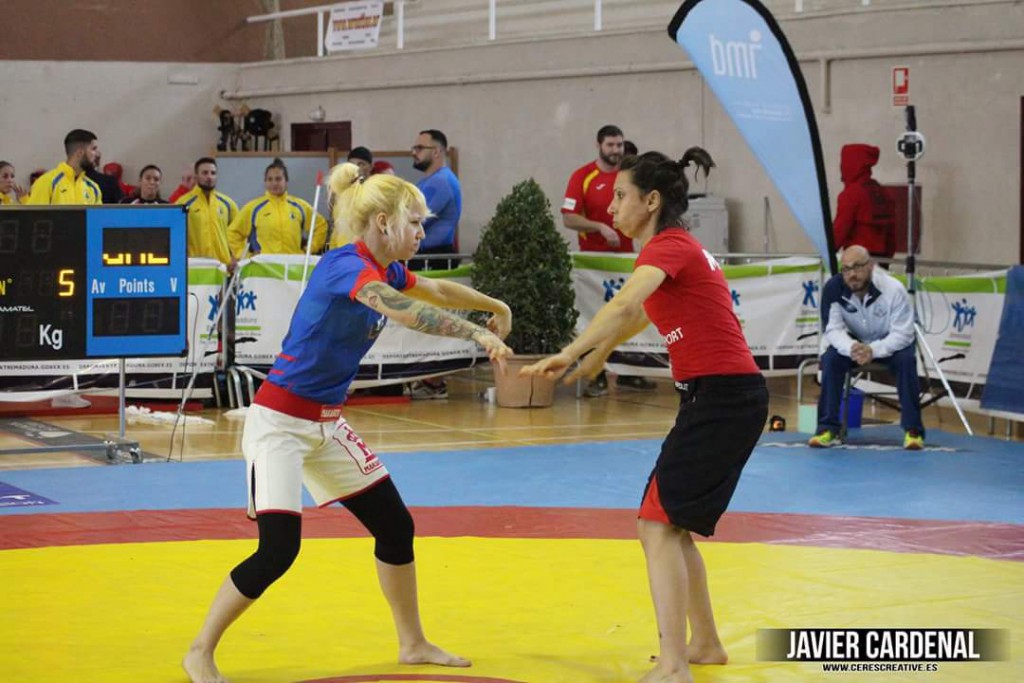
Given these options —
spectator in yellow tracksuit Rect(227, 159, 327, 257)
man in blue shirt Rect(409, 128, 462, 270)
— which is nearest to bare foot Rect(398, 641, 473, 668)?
man in blue shirt Rect(409, 128, 462, 270)

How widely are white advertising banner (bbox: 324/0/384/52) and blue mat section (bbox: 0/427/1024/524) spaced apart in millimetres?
10784

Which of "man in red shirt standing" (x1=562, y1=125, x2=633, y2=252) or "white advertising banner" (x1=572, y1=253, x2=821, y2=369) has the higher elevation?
"man in red shirt standing" (x1=562, y1=125, x2=633, y2=252)

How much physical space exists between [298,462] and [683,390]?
121 centimetres

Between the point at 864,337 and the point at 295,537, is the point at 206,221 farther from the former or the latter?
the point at 295,537

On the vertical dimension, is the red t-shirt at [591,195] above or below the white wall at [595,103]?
below

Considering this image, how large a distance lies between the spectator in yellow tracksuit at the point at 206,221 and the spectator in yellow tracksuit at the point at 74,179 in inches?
42.5

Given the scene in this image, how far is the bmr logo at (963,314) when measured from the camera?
447 inches

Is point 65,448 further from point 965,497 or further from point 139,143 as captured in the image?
point 139,143

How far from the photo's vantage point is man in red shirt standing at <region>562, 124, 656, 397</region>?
1323 centimetres

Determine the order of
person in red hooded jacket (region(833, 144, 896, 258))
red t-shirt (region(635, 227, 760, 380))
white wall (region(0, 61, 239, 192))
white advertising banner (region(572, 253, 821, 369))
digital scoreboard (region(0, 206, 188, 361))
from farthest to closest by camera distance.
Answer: white wall (region(0, 61, 239, 192)), white advertising banner (region(572, 253, 821, 369)), person in red hooded jacket (region(833, 144, 896, 258)), digital scoreboard (region(0, 206, 188, 361)), red t-shirt (region(635, 227, 760, 380))

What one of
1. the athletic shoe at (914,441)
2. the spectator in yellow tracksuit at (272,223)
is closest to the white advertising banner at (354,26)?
the spectator in yellow tracksuit at (272,223)

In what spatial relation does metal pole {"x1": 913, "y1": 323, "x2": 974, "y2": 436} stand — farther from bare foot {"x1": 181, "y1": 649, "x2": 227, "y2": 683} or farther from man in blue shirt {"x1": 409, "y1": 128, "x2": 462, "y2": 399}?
bare foot {"x1": 181, "y1": 649, "x2": 227, "y2": 683}

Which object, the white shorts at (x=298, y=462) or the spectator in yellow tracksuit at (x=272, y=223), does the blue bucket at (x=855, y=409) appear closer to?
the spectator in yellow tracksuit at (x=272, y=223)

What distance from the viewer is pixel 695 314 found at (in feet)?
16.2
